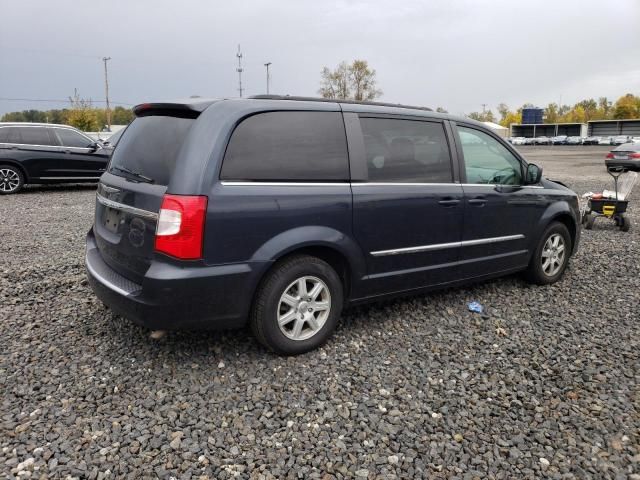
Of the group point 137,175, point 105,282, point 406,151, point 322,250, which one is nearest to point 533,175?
point 406,151

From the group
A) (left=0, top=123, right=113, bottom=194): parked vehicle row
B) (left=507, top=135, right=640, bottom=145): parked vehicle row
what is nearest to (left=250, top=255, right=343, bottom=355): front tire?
(left=0, top=123, right=113, bottom=194): parked vehicle row

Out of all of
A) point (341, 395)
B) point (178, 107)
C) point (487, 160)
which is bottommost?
point (341, 395)

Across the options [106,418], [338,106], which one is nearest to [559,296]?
[338,106]

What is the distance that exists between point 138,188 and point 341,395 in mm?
1802

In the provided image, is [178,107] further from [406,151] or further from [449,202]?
[449,202]

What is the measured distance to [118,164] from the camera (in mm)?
3775

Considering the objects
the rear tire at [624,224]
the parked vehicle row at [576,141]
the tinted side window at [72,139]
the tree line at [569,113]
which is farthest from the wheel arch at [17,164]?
the tree line at [569,113]

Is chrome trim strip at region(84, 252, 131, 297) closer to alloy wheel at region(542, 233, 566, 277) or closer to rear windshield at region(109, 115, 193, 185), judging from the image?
rear windshield at region(109, 115, 193, 185)

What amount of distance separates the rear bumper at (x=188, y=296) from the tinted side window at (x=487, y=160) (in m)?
2.23

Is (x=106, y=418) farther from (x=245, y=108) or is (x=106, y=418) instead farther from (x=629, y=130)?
(x=629, y=130)

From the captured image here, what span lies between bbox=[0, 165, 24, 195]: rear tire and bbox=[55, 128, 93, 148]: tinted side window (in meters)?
1.20

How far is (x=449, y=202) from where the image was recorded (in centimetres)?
417

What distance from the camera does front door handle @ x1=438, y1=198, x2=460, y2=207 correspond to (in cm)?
412

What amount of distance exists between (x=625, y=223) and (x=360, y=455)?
295 inches
